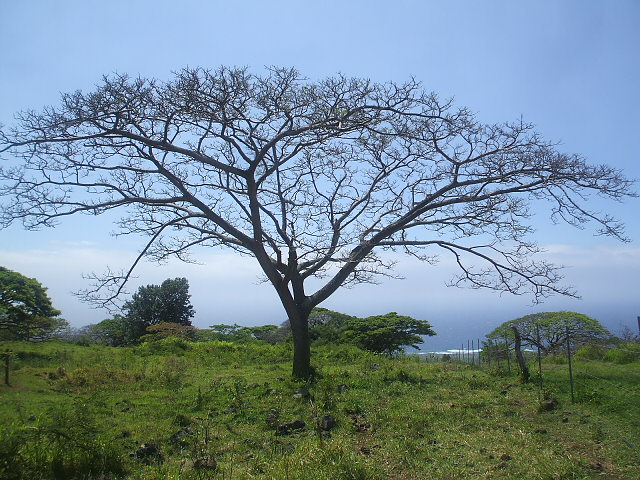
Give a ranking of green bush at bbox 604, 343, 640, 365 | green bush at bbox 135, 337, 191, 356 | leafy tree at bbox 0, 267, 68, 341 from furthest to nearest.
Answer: green bush at bbox 135, 337, 191, 356, green bush at bbox 604, 343, 640, 365, leafy tree at bbox 0, 267, 68, 341

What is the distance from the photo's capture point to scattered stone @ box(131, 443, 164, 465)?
5191 mm

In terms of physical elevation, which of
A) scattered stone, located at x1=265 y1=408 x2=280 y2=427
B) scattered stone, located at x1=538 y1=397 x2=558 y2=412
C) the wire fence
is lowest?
scattered stone, located at x1=265 y1=408 x2=280 y2=427

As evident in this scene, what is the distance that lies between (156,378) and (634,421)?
28.8ft

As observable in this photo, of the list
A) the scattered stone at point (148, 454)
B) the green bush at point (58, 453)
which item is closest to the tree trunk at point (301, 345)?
the scattered stone at point (148, 454)

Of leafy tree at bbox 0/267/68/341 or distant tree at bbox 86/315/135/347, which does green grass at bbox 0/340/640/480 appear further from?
distant tree at bbox 86/315/135/347

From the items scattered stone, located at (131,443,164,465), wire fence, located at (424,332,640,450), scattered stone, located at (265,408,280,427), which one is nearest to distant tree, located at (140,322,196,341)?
wire fence, located at (424,332,640,450)

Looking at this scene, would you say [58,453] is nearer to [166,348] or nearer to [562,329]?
[166,348]

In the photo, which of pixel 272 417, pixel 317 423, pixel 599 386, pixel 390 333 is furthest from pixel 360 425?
pixel 390 333

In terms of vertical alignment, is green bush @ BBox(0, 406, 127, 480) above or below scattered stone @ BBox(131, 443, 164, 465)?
above

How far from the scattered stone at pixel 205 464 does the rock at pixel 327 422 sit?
1.84 metres

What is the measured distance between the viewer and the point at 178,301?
27.4 metres

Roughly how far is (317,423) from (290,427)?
1.99 ft

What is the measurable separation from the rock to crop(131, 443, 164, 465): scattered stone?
210 cm

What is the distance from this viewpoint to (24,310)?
13.9 m
